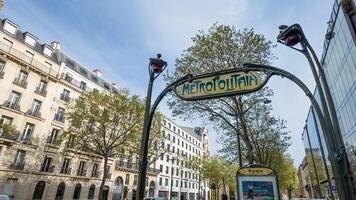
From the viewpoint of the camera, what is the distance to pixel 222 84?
4.23 m

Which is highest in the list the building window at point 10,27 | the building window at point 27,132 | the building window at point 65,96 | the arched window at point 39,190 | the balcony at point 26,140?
the building window at point 10,27

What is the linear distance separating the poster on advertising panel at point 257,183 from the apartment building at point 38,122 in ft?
73.1

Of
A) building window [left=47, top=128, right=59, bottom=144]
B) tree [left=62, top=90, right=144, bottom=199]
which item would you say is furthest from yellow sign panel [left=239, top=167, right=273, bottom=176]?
building window [left=47, top=128, right=59, bottom=144]

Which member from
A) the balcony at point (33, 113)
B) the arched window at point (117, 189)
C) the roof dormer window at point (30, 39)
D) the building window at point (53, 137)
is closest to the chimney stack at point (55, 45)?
the roof dormer window at point (30, 39)

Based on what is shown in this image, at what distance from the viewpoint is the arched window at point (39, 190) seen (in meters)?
27.4

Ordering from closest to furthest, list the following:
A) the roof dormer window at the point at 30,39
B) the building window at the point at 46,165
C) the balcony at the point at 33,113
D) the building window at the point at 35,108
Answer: the balcony at the point at 33,113 < the building window at the point at 35,108 < the building window at the point at 46,165 < the roof dormer window at the point at 30,39

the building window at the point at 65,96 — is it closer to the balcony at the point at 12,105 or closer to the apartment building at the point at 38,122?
the apartment building at the point at 38,122

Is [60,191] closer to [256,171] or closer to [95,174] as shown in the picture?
[95,174]

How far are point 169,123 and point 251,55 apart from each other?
147 feet

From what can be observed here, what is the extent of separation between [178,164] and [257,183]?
5544 centimetres

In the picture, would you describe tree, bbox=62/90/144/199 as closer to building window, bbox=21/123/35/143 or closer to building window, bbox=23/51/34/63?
building window, bbox=21/123/35/143

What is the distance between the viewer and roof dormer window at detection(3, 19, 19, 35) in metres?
27.3

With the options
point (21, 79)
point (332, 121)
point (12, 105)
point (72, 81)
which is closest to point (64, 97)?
point (72, 81)

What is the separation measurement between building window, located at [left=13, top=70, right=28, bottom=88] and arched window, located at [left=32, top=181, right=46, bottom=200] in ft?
38.6
